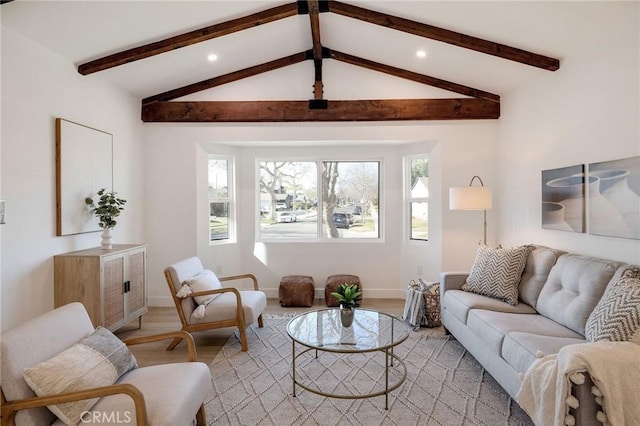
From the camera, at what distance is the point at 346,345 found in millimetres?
2576

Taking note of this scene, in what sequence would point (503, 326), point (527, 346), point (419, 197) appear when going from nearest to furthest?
point (527, 346) → point (503, 326) → point (419, 197)

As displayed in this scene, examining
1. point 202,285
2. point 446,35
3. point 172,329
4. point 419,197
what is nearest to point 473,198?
point 419,197

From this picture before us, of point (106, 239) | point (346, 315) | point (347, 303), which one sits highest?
point (106, 239)

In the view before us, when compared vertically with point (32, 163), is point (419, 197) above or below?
below

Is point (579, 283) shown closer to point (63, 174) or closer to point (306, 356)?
point (306, 356)

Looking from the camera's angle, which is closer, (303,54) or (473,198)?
(473,198)

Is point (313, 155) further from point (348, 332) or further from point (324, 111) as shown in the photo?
point (348, 332)

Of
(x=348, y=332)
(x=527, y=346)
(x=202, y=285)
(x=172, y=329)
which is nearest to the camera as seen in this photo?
(x=527, y=346)

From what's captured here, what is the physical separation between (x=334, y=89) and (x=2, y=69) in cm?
326

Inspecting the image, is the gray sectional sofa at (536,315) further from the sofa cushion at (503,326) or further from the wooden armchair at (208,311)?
the wooden armchair at (208,311)

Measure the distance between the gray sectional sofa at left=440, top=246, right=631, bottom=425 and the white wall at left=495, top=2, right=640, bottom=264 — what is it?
1.10 ft

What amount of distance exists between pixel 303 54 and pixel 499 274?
11.0ft

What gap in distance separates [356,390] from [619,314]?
5.58 ft

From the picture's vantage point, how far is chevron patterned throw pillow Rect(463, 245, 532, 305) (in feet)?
10.4
